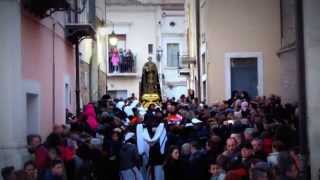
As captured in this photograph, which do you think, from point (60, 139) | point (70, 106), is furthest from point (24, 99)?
point (70, 106)

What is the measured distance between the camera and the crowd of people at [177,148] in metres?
12.4

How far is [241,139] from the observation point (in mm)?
14164

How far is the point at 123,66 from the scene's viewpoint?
5384cm

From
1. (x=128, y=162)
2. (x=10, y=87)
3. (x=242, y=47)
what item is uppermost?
Answer: (x=242, y=47)

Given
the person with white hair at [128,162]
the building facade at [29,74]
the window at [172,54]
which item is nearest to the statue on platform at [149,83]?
the building facade at [29,74]

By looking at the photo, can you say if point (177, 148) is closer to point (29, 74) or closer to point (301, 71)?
point (301, 71)

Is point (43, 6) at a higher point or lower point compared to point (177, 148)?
higher

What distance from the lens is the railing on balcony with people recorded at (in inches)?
2112

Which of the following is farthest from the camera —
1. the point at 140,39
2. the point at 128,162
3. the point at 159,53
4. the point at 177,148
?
the point at 159,53

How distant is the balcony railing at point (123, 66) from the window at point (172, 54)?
2967 mm

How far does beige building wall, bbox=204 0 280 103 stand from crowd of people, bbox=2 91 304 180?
5.92 metres

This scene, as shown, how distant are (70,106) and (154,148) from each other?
5.54m

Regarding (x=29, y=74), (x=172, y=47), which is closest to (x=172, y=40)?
(x=172, y=47)

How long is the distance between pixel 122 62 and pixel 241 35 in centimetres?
2689
